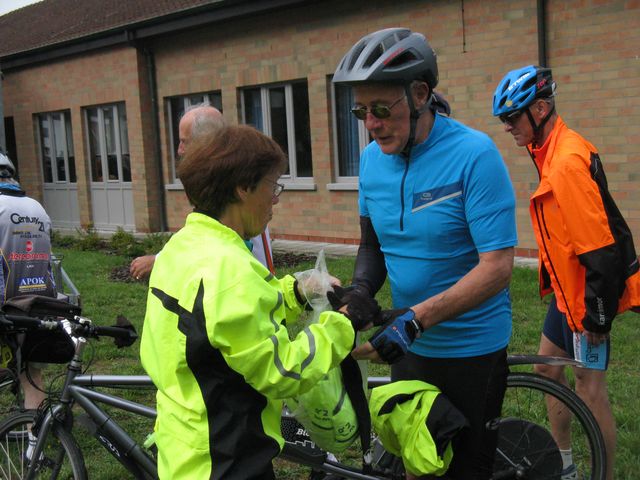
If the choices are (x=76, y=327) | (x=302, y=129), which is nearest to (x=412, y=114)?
(x=76, y=327)

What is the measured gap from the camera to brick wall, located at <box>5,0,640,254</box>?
965 centimetres

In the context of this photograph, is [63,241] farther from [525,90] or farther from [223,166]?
[223,166]

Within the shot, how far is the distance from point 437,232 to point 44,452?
7.04ft

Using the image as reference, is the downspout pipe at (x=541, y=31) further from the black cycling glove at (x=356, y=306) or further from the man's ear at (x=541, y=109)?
the black cycling glove at (x=356, y=306)

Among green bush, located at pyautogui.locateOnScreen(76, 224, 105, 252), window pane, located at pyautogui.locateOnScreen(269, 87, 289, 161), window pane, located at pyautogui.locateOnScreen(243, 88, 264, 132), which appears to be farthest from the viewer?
green bush, located at pyautogui.locateOnScreen(76, 224, 105, 252)

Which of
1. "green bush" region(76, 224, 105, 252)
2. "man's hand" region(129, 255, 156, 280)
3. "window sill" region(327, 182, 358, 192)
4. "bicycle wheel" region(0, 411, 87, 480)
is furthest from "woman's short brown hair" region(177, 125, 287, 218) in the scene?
"green bush" region(76, 224, 105, 252)

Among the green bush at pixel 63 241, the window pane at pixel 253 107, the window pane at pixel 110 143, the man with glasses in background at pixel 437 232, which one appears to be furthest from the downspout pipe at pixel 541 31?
the window pane at pixel 110 143

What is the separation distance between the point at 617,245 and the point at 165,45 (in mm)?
14134

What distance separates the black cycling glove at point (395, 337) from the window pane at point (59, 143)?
61.6ft

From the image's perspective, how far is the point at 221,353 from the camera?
6.93ft

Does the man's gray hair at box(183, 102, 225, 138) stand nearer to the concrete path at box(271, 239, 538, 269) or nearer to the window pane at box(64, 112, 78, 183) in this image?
the concrete path at box(271, 239, 538, 269)

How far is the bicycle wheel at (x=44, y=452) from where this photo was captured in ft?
11.6

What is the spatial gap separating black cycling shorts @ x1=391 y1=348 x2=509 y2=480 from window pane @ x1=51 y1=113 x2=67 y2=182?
60.9 feet

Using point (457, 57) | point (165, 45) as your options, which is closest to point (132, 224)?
point (165, 45)
